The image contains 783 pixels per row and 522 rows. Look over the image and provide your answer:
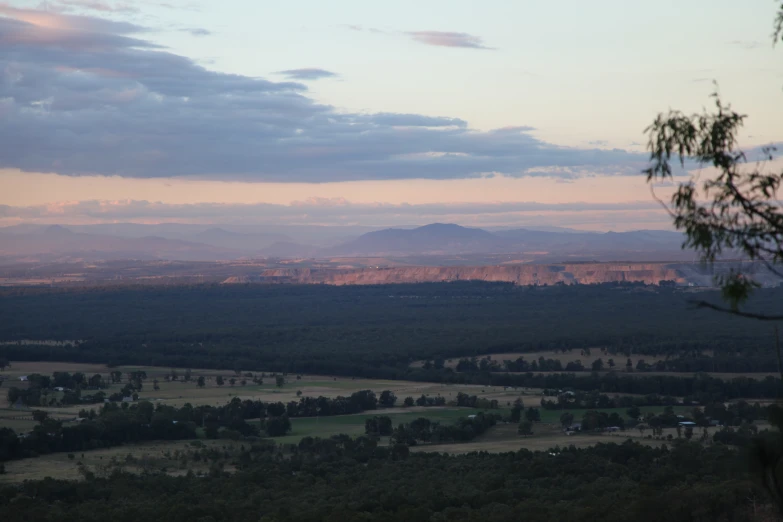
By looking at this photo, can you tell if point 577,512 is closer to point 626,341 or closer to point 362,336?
point 626,341

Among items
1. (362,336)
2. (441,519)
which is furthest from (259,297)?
(441,519)

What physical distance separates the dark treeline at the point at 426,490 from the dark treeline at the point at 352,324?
34308 mm

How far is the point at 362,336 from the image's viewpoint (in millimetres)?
87188

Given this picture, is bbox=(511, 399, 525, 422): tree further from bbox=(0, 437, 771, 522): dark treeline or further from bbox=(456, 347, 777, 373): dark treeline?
bbox=(456, 347, 777, 373): dark treeline

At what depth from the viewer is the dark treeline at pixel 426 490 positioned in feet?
65.7

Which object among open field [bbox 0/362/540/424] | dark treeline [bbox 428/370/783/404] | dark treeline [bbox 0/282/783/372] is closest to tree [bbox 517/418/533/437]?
open field [bbox 0/362/540/424]

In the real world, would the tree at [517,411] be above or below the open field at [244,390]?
above

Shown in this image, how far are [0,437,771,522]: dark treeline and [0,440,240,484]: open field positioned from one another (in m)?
1.98

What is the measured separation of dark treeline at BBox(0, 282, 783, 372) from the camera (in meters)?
73.9

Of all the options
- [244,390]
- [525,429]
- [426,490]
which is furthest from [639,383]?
[426,490]

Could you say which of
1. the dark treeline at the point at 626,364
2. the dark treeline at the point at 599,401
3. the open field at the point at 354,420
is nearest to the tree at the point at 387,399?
the open field at the point at 354,420

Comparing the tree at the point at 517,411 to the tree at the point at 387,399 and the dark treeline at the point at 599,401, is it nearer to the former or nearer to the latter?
the dark treeline at the point at 599,401

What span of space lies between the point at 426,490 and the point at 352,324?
73331 mm

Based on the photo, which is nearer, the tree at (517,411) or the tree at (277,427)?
the tree at (277,427)
